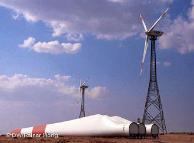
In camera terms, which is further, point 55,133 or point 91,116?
point 55,133

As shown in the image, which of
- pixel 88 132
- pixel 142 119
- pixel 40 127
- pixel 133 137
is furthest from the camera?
pixel 40 127

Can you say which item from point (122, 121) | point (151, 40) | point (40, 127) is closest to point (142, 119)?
point (122, 121)

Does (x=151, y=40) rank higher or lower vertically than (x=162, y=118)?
higher

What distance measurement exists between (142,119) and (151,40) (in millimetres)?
22074

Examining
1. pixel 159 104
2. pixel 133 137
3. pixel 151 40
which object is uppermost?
pixel 151 40

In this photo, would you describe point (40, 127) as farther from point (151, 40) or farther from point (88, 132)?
point (151, 40)

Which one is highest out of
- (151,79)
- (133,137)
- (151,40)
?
(151,40)

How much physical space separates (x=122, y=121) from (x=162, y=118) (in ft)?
57.5

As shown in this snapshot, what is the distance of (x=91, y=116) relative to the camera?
94188 millimetres

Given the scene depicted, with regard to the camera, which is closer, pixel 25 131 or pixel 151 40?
pixel 151 40

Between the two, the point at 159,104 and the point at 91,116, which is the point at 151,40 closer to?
the point at 159,104

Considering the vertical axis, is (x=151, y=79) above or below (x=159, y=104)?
above

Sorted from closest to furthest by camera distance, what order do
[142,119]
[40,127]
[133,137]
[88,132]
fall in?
[133,137]
[88,132]
[142,119]
[40,127]

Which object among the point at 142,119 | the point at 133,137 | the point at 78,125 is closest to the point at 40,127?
the point at 78,125
